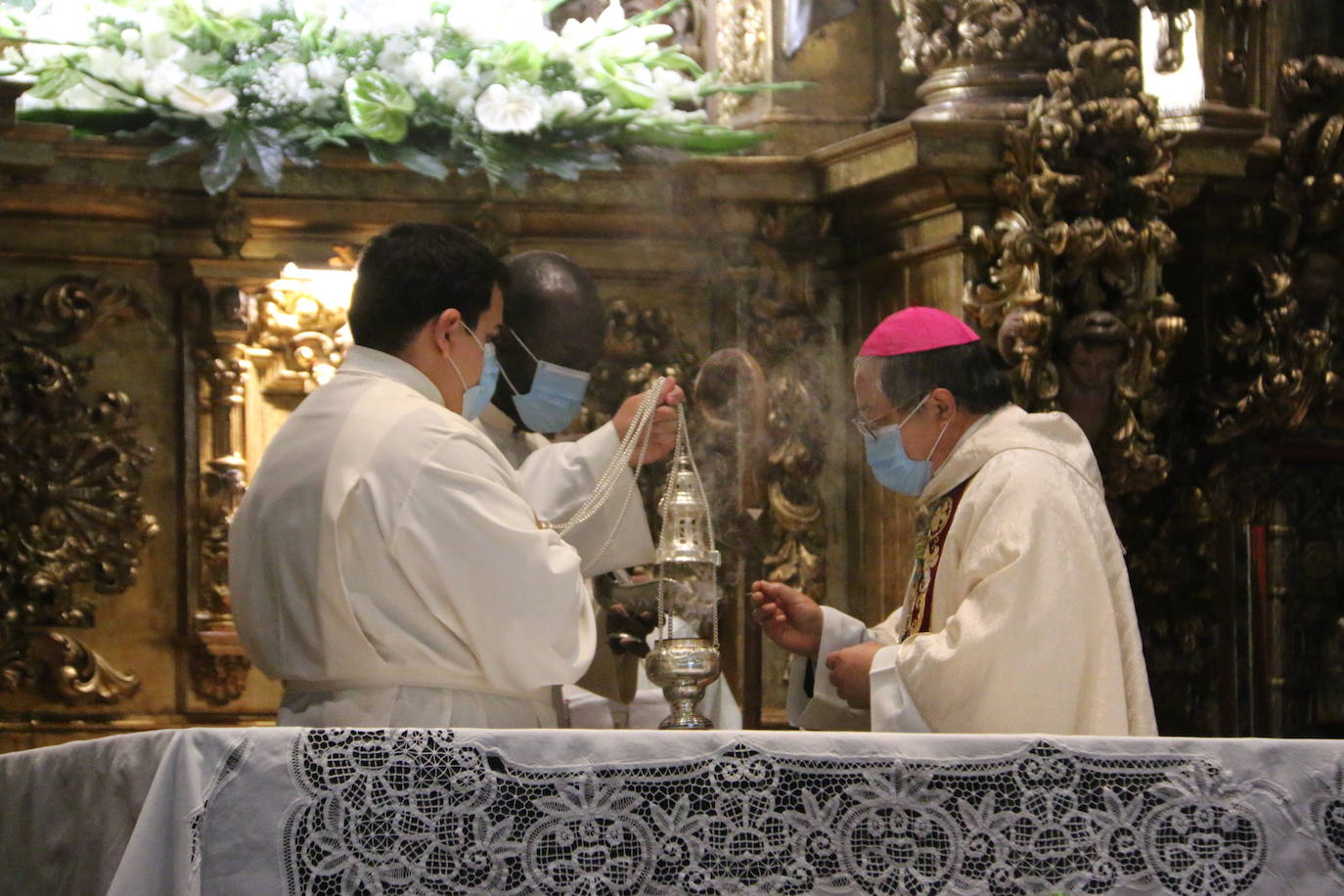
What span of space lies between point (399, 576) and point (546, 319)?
1.71 meters

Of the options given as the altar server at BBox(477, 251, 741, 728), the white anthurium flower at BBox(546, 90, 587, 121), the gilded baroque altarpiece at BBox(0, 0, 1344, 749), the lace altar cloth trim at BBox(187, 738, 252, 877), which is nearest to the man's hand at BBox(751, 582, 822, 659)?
the altar server at BBox(477, 251, 741, 728)

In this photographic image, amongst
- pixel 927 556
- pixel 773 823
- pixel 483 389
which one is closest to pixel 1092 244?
pixel 927 556

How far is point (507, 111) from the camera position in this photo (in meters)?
6.44

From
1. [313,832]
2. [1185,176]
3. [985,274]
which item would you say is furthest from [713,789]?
[1185,176]

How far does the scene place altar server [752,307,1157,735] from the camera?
492 centimetres

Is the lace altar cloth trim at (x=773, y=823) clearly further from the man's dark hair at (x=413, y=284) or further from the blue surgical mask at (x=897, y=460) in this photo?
the blue surgical mask at (x=897, y=460)

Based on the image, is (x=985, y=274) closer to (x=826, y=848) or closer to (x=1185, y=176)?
(x=1185, y=176)

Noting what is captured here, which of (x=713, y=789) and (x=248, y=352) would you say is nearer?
(x=713, y=789)

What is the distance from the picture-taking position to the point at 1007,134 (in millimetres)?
6262

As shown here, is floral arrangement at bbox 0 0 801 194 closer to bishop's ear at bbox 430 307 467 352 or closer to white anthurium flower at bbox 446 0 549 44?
white anthurium flower at bbox 446 0 549 44

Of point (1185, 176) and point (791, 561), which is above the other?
point (1185, 176)

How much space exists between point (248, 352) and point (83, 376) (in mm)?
467

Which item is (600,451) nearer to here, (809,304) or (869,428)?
(869,428)

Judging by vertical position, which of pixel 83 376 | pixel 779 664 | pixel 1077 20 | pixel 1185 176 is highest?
pixel 1077 20
